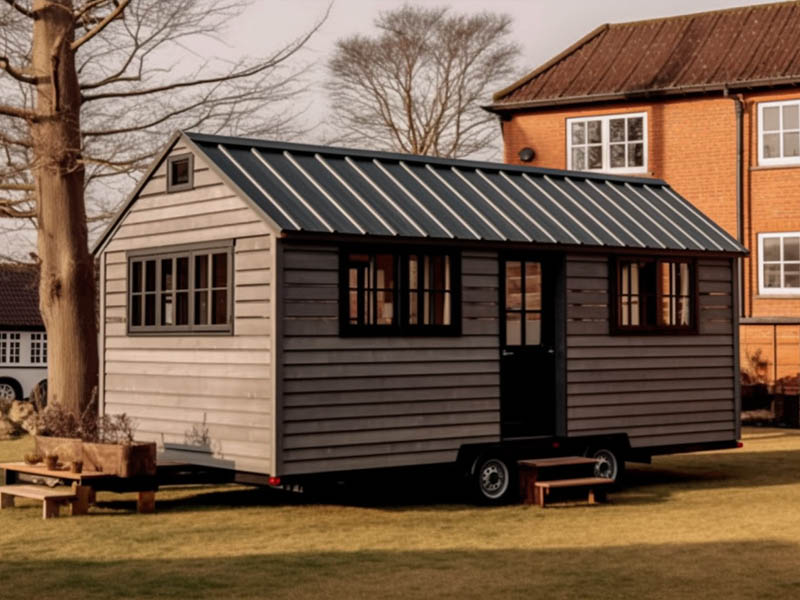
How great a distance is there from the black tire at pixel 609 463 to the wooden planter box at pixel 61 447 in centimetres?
595

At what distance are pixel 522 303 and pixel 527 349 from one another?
534 millimetres

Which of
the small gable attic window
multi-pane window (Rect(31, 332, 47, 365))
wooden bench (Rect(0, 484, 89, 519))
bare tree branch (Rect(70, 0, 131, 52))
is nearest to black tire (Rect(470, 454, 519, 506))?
wooden bench (Rect(0, 484, 89, 519))

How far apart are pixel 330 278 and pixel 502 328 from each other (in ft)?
8.36

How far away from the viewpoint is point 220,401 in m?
14.0

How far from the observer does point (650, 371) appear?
651 inches

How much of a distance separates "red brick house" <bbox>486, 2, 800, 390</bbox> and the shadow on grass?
645 inches

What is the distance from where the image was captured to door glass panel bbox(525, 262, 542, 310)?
51.3 feet

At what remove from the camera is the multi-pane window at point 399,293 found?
13883 mm

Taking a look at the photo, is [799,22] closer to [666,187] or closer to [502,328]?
[666,187]

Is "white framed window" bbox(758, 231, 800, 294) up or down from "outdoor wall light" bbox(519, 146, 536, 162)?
down

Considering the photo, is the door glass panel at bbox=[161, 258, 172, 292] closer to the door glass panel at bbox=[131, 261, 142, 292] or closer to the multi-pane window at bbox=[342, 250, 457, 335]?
the door glass panel at bbox=[131, 261, 142, 292]

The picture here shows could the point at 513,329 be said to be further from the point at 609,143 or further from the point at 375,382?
the point at 609,143

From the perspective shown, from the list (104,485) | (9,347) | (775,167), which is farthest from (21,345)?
(104,485)

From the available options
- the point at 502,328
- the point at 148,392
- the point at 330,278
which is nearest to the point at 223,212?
the point at 330,278
